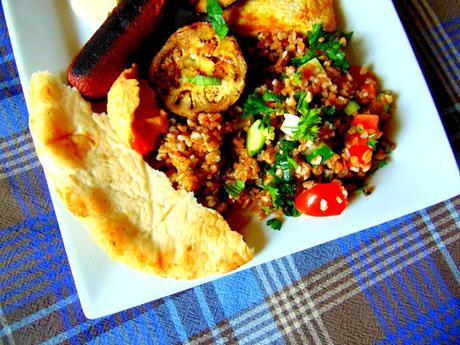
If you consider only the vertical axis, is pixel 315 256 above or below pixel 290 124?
below

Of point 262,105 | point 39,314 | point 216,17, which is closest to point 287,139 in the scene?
point 262,105

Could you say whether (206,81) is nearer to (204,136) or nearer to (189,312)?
(204,136)

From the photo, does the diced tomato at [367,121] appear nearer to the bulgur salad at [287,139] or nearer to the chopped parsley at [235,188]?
the bulgur salad at [287,139]

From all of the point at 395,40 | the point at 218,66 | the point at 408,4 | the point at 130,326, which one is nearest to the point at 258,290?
the point at 130,326

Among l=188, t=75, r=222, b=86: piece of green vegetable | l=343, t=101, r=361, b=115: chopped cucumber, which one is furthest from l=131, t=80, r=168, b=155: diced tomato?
l=343, t=101, r=361, b=115: chopped cucumber

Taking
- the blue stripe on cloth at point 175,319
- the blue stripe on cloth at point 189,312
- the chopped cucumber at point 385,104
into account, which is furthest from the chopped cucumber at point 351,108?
the blue stripe on cloth at point 175,319

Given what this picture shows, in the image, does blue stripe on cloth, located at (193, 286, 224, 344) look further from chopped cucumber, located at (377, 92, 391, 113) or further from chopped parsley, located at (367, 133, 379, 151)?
chopped cucumber, located at (377, 92, 391, 113)
